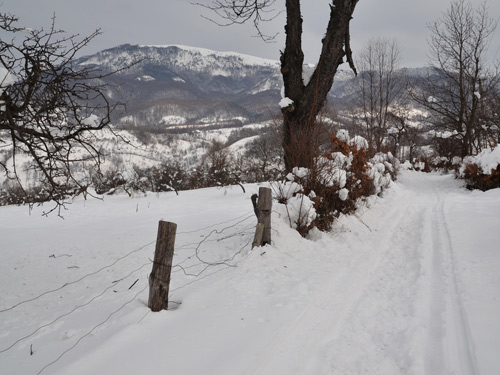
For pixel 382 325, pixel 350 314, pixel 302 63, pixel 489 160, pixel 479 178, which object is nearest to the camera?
pixel 382 325

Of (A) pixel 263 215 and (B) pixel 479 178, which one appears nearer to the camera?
(A) pixel 263 215

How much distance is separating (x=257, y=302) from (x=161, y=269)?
992mm

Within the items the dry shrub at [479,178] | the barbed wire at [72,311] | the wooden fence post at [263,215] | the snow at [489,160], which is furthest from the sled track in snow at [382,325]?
the dry shrub at [479,178]

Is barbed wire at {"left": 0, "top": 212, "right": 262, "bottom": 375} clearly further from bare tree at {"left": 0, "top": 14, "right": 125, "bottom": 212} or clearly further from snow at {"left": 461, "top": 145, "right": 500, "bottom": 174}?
snow at {"left": 461, "top": 145, "right": 500, "bottom": 174}

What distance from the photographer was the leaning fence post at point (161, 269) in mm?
2584

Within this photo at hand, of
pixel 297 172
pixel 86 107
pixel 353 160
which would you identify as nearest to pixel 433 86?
pixel 353 160

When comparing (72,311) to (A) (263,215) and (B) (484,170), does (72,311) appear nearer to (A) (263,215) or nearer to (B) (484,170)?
(A) (263,215)

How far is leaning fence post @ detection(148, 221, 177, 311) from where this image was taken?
102 inches

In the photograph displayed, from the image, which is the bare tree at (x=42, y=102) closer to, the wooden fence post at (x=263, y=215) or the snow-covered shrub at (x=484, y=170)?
the wooden fence post at (x=263, y=215)

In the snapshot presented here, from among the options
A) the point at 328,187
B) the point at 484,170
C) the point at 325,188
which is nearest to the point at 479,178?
Answer: the point at 484,170

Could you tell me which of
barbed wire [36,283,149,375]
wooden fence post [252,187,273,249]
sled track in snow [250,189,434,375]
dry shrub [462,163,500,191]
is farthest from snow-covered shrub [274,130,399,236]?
dry shrub [462,163,500,191]

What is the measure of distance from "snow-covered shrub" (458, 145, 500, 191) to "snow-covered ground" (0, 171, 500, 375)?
5.54 metres

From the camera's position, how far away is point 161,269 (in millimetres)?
2588

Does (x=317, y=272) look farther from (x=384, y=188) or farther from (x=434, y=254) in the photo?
(x=384, y=188)
